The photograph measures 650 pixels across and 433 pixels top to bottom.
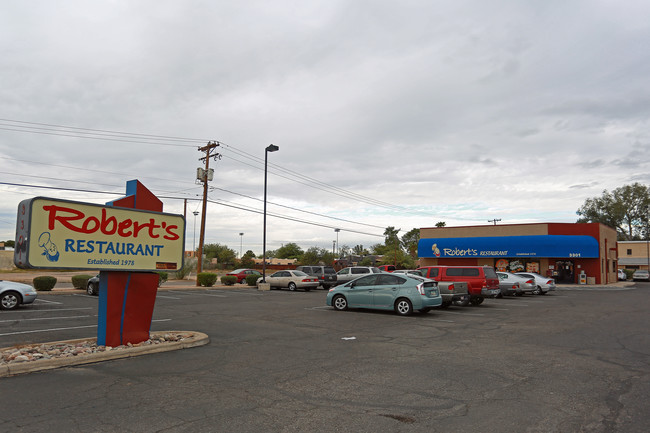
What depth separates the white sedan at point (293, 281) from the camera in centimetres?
3000

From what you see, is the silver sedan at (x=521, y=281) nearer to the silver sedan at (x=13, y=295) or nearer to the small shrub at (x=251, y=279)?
the small shrub at (x=251, y=279)

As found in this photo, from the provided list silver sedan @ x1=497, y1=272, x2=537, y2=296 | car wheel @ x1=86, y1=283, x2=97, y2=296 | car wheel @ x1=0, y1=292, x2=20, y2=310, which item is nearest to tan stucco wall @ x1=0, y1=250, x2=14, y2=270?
car wheel @ x1=86, y1=283, x2=97, y2=296

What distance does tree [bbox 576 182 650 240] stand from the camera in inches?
3575

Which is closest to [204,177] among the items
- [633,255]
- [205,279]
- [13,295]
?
[205,279]

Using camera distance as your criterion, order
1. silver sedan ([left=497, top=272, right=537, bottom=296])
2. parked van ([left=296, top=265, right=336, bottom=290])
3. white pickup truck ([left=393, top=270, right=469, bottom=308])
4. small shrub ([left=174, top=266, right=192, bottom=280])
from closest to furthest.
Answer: white pickup truck ([left=393, top=270, right=469, bottom=308]) < silver sedan ([left=497, top=272, right=537, bottom=296]) < parked van ([left=296, top=265, right=336, bottom=290]) < small shrub ([left=174, top=266, right=192, bottom=280])

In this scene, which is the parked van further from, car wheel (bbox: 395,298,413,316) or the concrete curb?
the concrete curb

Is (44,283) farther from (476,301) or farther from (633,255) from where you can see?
(633,255)

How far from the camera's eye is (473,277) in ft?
64.1

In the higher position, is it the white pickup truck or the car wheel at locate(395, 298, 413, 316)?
the white pickup truck

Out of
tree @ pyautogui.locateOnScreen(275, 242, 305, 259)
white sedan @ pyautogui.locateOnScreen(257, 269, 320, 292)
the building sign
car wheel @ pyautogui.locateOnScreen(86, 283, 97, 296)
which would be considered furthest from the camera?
tree @ pyautogui.locateOnScreen(275, 242, 305, 259)

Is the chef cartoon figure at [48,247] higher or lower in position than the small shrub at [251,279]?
higher

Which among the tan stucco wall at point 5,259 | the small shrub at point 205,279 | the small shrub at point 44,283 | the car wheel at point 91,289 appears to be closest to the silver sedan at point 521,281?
the small shrub at point 205,279

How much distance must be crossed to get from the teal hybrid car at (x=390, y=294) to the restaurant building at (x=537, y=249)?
30442mm

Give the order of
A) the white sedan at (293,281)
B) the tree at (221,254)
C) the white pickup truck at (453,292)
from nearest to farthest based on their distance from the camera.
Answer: the white pickup truck at (453,292), the white sedan at (293,281), the tree at (221,254)
